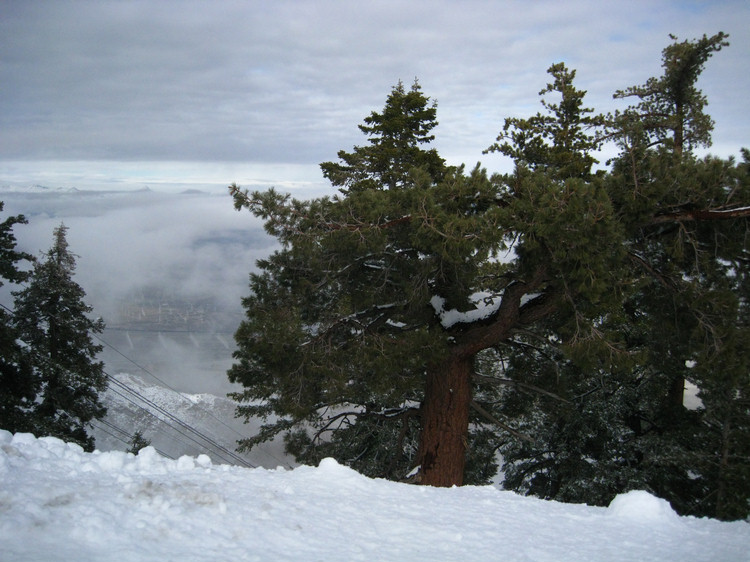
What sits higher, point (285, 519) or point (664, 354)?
point (664, 354)

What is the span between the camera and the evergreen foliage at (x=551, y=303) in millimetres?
8039

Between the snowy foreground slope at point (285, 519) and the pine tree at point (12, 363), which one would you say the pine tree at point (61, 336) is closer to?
the pine tree at point (12, 363)

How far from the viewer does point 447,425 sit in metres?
10.2

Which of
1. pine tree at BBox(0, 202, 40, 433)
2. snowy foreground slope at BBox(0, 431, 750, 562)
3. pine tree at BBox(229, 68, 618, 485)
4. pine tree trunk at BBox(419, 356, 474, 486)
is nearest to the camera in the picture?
snowy foreground slope at BBox(0, 431, 750, 562)

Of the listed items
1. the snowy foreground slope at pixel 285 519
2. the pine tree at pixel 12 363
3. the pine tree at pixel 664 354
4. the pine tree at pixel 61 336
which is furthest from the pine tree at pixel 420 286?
the pine tree at pixel 61 336

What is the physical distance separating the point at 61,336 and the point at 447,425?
15.0m

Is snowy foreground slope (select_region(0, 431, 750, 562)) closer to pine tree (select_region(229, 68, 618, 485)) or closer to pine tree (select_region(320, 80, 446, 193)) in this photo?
pine tree (select_region(229, 68, 618, 485))

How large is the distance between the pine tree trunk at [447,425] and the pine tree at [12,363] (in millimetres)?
11516

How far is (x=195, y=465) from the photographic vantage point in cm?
570

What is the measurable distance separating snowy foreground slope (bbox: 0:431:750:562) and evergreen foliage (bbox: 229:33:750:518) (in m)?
3.30

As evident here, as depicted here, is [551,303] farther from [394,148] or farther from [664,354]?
[394,148]

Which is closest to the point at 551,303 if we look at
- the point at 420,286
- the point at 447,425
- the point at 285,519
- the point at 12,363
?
the point at 420,286

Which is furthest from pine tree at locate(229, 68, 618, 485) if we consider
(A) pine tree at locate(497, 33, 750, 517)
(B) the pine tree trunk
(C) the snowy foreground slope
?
(C) the snowy foreground slope

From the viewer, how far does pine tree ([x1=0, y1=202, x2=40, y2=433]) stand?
15242 millimetres
